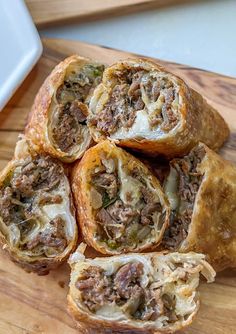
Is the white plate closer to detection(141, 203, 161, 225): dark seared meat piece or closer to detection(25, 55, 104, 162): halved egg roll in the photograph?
detection(25, 55, 104, 162): halved egg roll

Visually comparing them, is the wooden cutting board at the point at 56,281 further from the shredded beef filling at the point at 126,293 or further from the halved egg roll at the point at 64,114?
the shredded beef filling at the point at 126,293

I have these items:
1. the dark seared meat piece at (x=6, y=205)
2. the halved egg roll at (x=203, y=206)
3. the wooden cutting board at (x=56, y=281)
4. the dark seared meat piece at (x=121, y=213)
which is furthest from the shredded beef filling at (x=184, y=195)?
the dark seared meat piece at (x=6, y=205)

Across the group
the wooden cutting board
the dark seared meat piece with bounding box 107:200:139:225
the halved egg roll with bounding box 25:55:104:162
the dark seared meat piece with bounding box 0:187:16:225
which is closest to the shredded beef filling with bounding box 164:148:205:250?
the dark seared meat piece with bounding box 107:200:139:225

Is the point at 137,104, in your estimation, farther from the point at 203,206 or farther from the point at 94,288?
the point at 94,288

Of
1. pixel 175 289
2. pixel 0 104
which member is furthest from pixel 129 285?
pixel 0 104

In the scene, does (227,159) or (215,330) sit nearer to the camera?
(215,330)

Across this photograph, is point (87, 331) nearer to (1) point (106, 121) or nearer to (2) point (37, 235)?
(2) point (37, 235)
